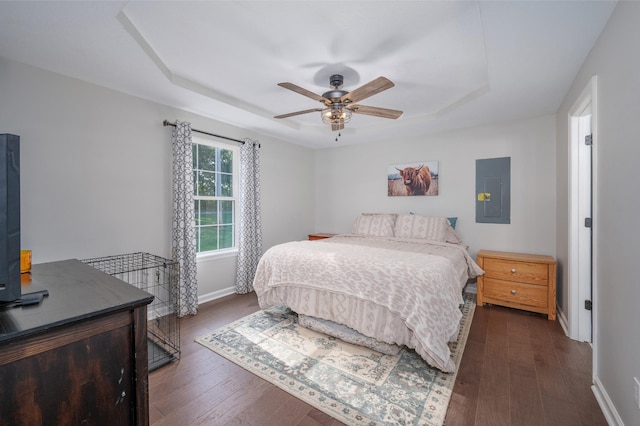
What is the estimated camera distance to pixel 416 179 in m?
4.32

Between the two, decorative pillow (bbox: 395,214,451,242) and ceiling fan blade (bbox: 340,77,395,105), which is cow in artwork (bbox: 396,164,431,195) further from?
ceiling fan blade (bbox: 340,77,395,105)

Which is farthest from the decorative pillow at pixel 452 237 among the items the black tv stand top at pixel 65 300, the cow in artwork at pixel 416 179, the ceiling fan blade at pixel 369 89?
the black tv stand top at pixel 65 300

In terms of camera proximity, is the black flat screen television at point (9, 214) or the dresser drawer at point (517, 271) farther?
the dresser drawer at point (517, 271)

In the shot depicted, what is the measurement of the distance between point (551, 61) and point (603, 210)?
1.21m


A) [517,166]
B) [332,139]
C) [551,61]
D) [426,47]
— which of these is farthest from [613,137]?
[332,139]

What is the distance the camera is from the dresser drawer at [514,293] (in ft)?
9.85

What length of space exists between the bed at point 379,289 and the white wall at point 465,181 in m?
0.85

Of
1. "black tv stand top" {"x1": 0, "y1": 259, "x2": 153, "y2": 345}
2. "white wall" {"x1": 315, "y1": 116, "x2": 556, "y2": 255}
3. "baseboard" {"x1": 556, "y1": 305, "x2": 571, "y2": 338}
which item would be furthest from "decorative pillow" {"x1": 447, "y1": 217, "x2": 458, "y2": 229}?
"black tv stand top" {"x1": 0, "y1": 259, "x2": 153, "y2": 345}

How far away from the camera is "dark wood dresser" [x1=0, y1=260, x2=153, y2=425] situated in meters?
0.77

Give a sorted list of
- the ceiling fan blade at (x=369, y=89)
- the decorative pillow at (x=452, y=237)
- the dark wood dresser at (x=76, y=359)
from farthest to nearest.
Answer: the decorative pillow at (x=452, y=237)
the ceiling fan blade at (x=369, y=89)
the dark wood dresser at (x=76, y=359)

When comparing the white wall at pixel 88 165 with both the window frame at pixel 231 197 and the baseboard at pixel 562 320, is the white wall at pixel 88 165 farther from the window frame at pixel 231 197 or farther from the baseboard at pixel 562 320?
the baseboard at pixel 562 320

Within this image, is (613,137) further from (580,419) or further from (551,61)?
(580,419)

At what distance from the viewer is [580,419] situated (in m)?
1.60

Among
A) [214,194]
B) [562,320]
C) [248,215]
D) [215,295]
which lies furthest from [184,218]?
[562,320]
